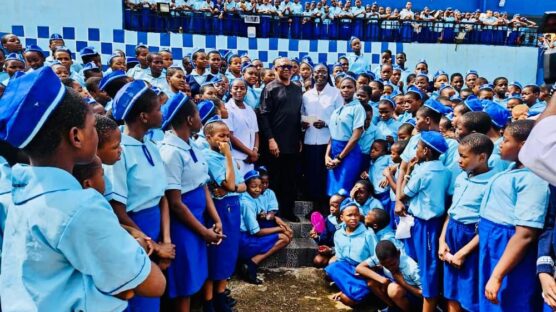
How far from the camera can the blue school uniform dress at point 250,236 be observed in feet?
13.6

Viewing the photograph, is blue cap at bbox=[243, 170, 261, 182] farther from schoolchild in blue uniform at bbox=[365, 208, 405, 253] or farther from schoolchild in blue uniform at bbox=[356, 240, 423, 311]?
schoolchild in blue uniform at bbox=[356, 240, 423, 311]

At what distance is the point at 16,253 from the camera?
128 centimetres

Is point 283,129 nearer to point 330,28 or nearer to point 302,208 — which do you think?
point 302,208

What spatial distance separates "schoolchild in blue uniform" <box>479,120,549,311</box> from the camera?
2262 millimetres

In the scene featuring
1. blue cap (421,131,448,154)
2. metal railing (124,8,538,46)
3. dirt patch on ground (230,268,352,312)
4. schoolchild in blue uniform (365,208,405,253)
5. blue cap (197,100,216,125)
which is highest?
metal railing (124,8,538,46)

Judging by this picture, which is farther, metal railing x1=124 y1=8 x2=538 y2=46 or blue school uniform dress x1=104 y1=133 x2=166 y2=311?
metal railing x1=124 y1=8 x2=538 y2=46

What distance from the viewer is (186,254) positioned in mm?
2865

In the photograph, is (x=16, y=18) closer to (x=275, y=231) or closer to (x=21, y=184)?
(x=275, y=231)

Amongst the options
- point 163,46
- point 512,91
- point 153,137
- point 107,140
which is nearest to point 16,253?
point 107,140

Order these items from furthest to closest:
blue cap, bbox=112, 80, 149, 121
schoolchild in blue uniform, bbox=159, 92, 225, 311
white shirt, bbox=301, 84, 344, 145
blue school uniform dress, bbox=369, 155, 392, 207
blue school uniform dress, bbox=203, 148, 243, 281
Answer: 1. white shirt, bbox=301, 84, 344, 145
2. blue school uniform dress, bbox=369, 155, 392, 207
3. blue school uniform dress, bbox=203, 148, 243, 281
4. schoolchild in blue uniform, bbox=159, 92, 225, 311
5. blue cap, bbox=112, 80, 149, 121

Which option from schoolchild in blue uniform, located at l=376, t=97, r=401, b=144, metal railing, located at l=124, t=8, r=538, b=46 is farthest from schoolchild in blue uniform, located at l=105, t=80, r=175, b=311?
metal railing, located at l=124, t=8, r=538, b=46

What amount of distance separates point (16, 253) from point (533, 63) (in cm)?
1240

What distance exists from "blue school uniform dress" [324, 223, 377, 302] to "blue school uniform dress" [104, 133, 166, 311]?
1.79 m

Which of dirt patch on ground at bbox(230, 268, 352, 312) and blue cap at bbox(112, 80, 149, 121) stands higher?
blue cap at bbox(112, 80, 149, 121)
